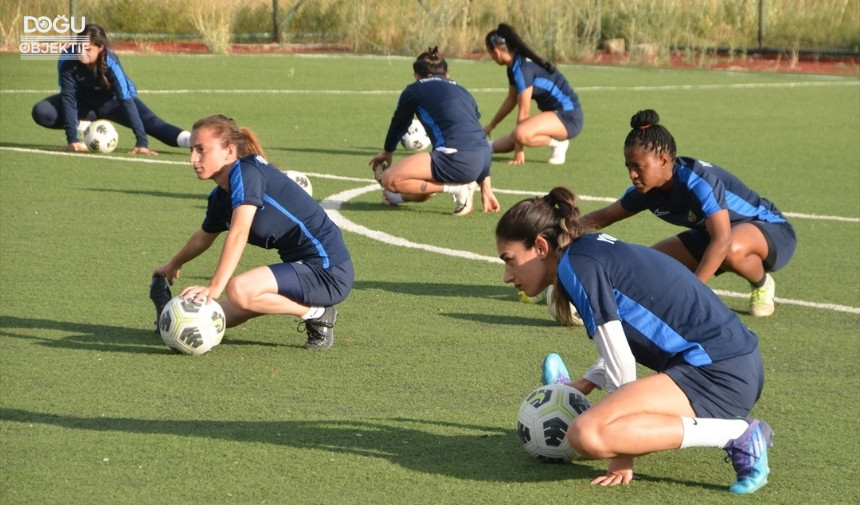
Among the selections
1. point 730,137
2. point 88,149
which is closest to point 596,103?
point 730,137

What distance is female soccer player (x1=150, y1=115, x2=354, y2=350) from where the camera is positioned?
247 inches

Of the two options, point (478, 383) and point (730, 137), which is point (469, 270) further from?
point (730, 137)

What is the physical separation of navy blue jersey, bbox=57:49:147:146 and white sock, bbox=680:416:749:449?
994 cm

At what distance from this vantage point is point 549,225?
4574 millimetres

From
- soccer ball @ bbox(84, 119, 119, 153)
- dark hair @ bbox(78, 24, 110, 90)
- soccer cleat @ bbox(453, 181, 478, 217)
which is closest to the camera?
soccer cleat @ bbox(453, 181, 478, 217)

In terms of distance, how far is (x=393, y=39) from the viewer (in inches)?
1217

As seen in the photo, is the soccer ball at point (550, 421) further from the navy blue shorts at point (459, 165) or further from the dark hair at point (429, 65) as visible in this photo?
the dark hair at point (429, 65)

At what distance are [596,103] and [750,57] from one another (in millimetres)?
13108

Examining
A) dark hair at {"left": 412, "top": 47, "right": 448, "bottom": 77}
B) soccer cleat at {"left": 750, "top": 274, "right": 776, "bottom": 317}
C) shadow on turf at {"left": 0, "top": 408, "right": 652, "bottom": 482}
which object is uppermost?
dark hair at {"left": 412, "top": 47, "right": 448, "bottom": 77}

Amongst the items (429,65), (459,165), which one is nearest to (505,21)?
(429,65)

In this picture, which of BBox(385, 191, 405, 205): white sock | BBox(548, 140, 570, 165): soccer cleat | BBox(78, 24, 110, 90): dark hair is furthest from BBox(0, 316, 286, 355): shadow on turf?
BBox(548, 140, 570, 165): soccer cleat

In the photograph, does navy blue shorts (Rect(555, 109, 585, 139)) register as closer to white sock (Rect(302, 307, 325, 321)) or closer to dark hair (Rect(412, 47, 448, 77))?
dark hair (Rect(412, 47, 448, 77))

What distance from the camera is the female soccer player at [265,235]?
6.28 m

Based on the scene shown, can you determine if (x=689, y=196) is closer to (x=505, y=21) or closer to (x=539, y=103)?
(x=539, y=103)
